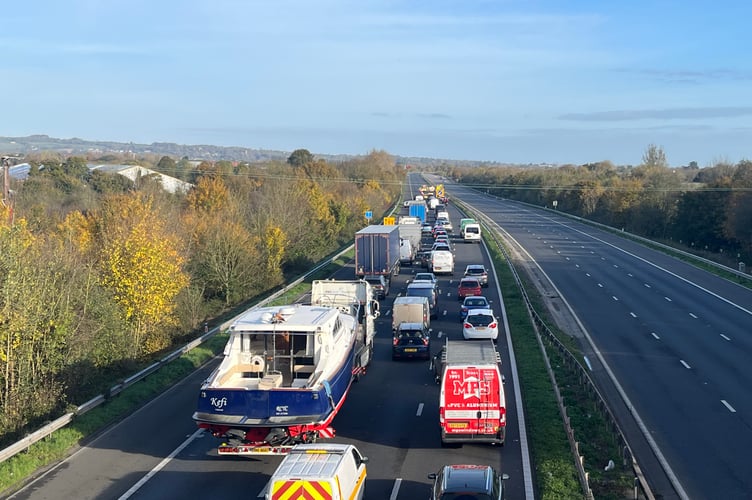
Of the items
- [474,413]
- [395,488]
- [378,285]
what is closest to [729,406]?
[474,413]

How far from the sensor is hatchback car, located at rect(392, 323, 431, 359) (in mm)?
27594

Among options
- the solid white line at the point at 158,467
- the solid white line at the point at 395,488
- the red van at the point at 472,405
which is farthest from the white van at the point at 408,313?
the solid white line at the point at 395,488

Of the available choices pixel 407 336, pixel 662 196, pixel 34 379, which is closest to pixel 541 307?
pixel 407 336

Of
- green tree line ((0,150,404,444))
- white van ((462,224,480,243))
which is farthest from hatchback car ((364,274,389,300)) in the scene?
white van ((462,224,480,243))

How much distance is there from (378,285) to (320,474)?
3027cm

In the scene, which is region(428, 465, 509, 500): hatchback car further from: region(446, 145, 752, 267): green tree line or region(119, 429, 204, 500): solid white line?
region(446, 145, 752, 267): green tree line

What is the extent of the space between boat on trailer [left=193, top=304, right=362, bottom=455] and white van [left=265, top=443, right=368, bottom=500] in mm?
2228

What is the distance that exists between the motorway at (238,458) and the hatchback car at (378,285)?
17602mm

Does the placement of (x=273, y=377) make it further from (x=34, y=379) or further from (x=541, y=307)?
(x=541, y=307)


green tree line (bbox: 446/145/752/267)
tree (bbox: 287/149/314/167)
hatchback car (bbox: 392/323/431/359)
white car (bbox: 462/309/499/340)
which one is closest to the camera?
hatchback car (bbox: 392/323/431/359)

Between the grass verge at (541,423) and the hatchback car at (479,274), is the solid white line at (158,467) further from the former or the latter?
the hatchback car at (479,274)

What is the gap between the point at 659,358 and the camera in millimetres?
28156

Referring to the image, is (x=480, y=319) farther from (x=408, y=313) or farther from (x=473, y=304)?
(x=473, y=304)

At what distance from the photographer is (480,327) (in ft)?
98.5
